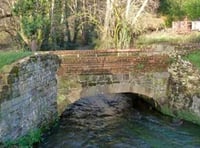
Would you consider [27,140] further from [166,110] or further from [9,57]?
[166,110]

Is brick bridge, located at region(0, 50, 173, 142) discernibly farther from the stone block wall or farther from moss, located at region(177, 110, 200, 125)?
moss, located at region(177, 110, 200, 125)

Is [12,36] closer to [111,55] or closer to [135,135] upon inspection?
[111,55]

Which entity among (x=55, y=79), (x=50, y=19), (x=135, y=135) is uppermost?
(x=50, y=19)

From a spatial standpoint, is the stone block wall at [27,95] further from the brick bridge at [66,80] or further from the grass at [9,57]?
the grass at [9,57]

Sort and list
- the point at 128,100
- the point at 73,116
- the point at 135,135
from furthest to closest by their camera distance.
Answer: the point at 128,100
the point at 73,116
the point at 135,135

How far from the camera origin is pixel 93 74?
14.1 m

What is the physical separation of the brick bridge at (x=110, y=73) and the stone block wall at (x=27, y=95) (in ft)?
1.33

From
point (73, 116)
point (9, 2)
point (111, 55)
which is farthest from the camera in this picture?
point (9, 2)

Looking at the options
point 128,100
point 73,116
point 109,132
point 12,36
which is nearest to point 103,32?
point 12,36

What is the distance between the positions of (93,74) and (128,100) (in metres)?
4.43

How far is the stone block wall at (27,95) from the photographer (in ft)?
35.5

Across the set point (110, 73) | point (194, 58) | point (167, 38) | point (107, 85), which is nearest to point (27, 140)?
point (107, 85)

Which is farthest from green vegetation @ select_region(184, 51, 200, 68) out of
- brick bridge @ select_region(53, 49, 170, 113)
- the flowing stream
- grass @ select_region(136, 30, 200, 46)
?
grass @ select_region(136, 30, 200, 46)

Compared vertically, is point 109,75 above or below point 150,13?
below
